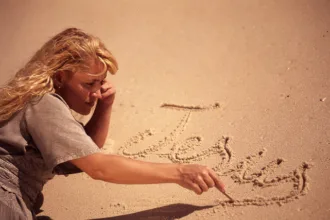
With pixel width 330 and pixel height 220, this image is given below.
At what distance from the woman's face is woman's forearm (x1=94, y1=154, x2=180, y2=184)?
1.28 ft

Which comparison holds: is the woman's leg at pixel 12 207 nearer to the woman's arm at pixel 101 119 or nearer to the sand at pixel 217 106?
the sand at pixel 217 106

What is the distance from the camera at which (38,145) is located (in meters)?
1.57

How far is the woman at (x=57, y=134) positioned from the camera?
4.99 ft

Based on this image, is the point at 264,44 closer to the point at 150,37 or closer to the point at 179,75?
the point at 179,75

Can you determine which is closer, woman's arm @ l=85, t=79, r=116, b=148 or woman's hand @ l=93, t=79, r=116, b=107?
woman's hand @ l=93, t=79, r=116, b=107

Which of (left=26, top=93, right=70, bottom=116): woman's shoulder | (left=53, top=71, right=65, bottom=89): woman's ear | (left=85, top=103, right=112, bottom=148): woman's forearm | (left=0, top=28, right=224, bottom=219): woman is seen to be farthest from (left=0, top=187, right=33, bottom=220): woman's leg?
(left=85, top=103, right=112, bottom=148): woman's forearm

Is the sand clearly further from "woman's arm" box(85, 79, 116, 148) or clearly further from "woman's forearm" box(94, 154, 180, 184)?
"woman's forearm" box(94, 154, 180, 184)

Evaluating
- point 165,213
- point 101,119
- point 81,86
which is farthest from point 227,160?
point 81,86

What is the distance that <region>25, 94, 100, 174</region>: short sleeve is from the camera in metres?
1.50

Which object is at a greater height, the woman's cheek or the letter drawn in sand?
the woman's cheek

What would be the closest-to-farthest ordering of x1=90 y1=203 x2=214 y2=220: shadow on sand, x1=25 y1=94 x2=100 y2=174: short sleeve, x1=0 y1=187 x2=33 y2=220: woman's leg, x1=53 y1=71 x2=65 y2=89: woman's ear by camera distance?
1. x1=25 y1=94 x2=100 y2=174: short sleeve
2. x1=0 y1=187 x2=33 y2=220: woman's leg
3. x1=53 y1=71 x2=65 y2=89: woman's ear
4. x1=90 y1=203 x2=214 y2=220: shadow on sand

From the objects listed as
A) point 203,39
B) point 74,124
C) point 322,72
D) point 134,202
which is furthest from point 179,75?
point 74,124

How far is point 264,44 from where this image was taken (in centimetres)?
331

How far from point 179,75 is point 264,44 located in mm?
746
